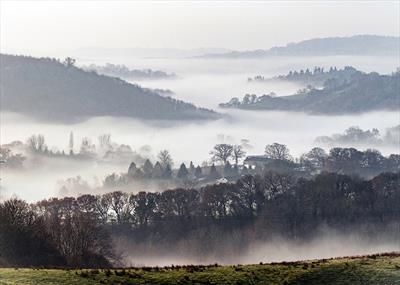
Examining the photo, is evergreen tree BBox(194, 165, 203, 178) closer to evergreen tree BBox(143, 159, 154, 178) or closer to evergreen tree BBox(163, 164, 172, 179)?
evergreen tree BBox(163, 164, 172, 179)

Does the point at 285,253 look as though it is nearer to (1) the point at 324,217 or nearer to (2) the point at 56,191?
(1) the point at 324,217

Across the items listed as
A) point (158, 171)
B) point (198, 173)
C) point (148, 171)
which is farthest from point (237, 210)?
point (198, 173)

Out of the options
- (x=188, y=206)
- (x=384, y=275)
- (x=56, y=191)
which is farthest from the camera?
(x=56, y=191)

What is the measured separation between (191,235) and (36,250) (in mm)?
37802

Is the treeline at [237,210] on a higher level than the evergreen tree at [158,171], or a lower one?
lower

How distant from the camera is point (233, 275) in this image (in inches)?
1543

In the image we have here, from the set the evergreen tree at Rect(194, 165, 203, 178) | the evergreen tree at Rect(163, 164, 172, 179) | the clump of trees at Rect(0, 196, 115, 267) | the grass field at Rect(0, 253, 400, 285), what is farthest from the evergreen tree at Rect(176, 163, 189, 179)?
the grass field at Rect(0, 253, 400, 285)

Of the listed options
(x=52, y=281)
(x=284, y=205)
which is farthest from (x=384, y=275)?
(x=284, y=205)

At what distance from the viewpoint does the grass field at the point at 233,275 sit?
37188 millimetres

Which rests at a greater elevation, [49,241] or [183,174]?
[183,174]

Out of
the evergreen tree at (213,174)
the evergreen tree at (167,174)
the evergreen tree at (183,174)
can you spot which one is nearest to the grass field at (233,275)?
the evergreen tree at (183,174)

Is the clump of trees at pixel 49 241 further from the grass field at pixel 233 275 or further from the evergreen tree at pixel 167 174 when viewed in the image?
the evergreen tree at pixel 167 174

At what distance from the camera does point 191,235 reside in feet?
313

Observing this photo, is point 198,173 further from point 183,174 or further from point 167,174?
point 167,174
